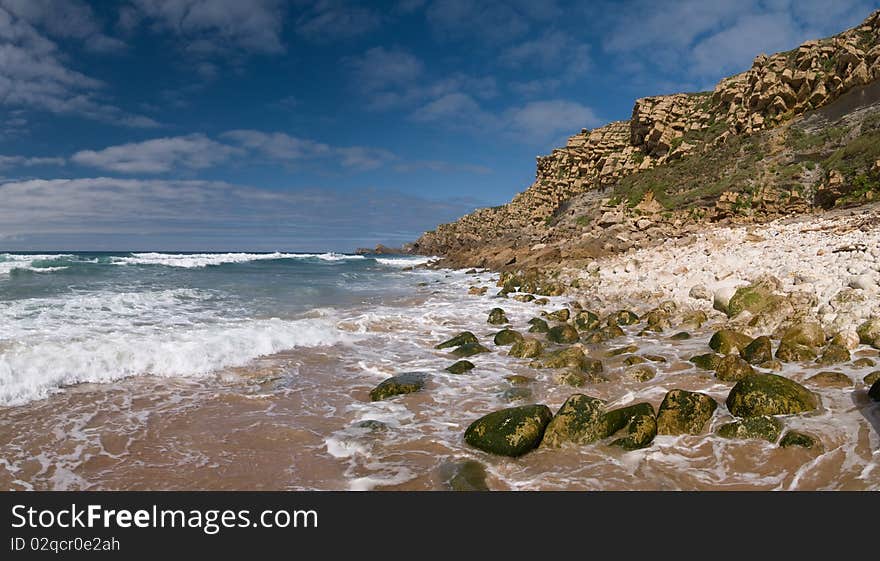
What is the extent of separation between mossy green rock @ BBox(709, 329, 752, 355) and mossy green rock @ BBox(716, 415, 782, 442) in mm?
3123

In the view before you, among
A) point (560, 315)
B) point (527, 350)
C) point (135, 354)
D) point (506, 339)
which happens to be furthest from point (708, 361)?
point (135, 354)

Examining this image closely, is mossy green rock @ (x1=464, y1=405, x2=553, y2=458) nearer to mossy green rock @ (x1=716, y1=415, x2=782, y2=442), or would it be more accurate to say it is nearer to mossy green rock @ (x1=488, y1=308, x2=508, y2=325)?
mossy green rock @ (x1=716, y1=415, x2=782, y2=442)

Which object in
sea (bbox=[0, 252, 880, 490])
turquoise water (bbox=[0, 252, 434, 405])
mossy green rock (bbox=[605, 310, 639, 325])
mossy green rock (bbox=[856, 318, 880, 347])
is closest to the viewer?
sea (bbox=[0, 252, 880, 490])

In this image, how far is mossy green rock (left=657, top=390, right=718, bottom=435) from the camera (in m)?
5.10

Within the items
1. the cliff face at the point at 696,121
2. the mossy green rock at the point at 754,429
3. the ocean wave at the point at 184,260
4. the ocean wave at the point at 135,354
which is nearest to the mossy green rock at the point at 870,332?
the mossy green rock at the point at 754,429

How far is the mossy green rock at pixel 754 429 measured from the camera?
4.76m

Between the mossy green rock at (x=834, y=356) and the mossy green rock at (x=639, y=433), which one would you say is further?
the mossy green rock at (x=834, y=356)

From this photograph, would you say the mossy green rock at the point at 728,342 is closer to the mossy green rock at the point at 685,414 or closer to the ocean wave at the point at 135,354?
the mossy green rock at the point at 685,414

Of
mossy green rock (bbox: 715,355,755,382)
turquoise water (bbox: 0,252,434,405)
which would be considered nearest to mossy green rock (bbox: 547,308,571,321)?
mossy green rock (bbox: 715,355,755,382)

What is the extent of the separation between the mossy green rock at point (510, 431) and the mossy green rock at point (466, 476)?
350 mm

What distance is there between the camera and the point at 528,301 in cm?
1644

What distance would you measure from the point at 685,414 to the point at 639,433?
0.67m

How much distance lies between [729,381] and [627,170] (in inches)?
1511
